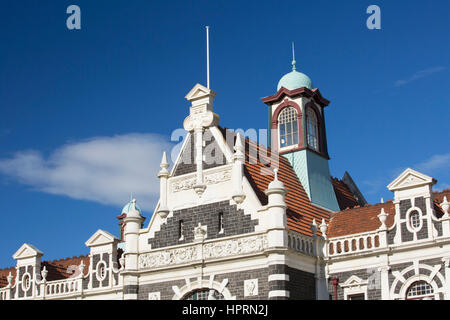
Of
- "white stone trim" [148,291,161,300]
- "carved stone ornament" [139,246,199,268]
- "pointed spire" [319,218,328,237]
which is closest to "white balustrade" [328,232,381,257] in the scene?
"pointed spire" [319,218,328,237]

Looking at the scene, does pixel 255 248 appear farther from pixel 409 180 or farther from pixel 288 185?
pixel 409 180

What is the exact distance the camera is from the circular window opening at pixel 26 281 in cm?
4691

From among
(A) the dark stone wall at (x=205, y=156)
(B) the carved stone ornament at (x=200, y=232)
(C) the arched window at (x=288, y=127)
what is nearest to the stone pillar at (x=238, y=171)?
(A) the dark stone wall at (x=205, y=156)

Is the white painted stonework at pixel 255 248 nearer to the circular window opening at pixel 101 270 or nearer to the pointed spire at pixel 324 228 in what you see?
the pointed spire at pixel 324 228

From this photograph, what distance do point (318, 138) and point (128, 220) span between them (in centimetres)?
1284

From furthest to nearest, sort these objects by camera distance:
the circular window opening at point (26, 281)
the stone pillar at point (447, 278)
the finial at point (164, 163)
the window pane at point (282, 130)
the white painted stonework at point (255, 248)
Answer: the circular window opening at point (26, 281)
the window pane at point (282, 130)
the finial at point (164, 163)
the white painted stonework at point (255, 248)
the stone pillar at point (447, 278)

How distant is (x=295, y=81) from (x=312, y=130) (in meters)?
3.12

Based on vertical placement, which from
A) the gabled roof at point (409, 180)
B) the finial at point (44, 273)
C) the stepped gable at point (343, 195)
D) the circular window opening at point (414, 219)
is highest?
the stepped gable at point (343, 195)

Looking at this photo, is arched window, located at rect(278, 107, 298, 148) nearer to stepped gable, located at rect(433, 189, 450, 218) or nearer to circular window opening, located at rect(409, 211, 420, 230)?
stepped gable, located at rect(433, 189, 450, 218)

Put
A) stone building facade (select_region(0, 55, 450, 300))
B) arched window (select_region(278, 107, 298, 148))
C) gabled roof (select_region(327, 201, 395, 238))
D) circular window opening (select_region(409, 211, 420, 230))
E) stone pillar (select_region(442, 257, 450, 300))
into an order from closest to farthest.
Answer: stone pillar (select_region(442, 257, 450, 300)) < stone building facade (select_region(0, 55, 450, 300)) < circular window opening (select_region(409, 211, 420, 230)) < gabled roof (select_region(327, 201, 395, 238)) < arched window (select_region(278, 107, 298, 148))

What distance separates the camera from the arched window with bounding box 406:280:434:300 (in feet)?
110

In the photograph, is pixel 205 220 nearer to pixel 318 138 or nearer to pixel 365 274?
pixel 365 274

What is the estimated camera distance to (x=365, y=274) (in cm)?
3541

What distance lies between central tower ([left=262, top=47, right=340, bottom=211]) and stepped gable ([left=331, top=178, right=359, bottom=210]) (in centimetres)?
95
